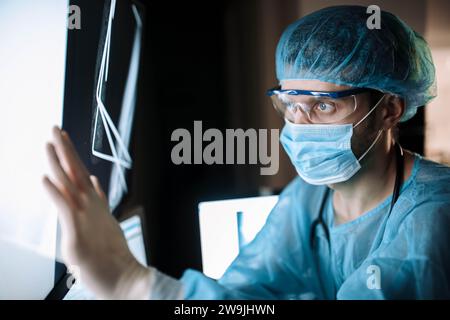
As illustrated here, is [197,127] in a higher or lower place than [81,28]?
lower

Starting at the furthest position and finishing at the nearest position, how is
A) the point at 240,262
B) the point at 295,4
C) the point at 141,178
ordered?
the point at 141,178 → the point at 295,4 → the point at 240,262

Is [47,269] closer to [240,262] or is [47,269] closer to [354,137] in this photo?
[240,262]

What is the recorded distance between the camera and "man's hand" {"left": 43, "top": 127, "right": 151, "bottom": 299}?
71 centimetres

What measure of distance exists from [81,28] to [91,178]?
38 cm

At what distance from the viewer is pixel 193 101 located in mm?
1495

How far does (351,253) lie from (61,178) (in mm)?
749

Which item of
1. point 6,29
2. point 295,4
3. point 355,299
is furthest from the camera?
point 295,4

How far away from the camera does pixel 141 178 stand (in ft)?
4.84

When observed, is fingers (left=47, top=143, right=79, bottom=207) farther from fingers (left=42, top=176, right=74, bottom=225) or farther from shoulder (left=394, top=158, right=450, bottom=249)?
shoulder (left=394, top=158, right=450, bottom=249)

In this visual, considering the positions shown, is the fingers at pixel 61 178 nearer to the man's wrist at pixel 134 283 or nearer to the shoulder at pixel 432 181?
the man's wrist at pixel 134 283

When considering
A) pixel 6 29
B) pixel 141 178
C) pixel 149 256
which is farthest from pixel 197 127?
pixel 6 29

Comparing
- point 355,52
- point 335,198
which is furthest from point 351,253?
point 355,52


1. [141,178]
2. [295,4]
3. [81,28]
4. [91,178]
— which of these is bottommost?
[141,178]

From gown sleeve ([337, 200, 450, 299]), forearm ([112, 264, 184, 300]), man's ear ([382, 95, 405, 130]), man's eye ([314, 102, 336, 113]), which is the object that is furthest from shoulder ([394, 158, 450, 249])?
forearm ([112, 264, 184, 300])
